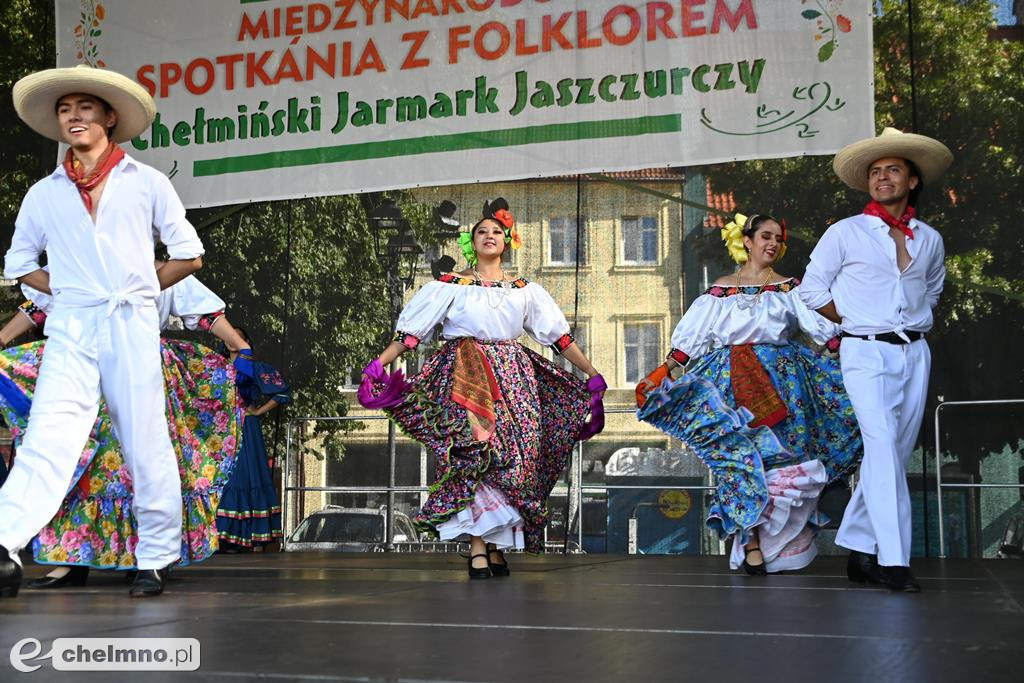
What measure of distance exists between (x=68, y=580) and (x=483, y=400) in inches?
69.4

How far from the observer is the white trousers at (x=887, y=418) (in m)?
4.60

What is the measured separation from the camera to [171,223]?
4.39 meters

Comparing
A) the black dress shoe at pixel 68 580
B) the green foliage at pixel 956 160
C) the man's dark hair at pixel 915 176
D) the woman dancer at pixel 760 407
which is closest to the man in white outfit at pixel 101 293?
the black dress shoe at pixel 68 580

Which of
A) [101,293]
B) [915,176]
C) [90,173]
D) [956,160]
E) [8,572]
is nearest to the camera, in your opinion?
[8,572]

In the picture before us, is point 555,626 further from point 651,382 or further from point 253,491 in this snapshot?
point 253,491

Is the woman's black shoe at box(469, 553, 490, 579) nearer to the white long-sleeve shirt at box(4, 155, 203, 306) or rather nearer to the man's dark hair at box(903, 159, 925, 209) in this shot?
the white long-sleeve shirt at box(4, 155, 203, 306)

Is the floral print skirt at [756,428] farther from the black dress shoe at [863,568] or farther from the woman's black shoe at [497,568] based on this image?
the woman's black shoe at [497,568]

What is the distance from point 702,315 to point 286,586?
240 centimetres

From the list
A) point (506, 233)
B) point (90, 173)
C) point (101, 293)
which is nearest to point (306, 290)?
point (506, 233)

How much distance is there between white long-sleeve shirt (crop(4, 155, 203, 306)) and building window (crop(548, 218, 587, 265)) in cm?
369

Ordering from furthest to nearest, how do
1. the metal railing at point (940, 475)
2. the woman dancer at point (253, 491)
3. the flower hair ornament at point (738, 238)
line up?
the woman dancer at point (253, 491), the metal railing at point (940, 475), the flower hair ornament at point (738, 238)

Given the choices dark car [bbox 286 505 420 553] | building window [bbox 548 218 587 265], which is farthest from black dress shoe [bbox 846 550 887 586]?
dark car [bbox 286 505 420 553]

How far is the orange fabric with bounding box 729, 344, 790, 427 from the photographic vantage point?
584cm

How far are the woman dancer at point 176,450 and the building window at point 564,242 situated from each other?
2.63m
